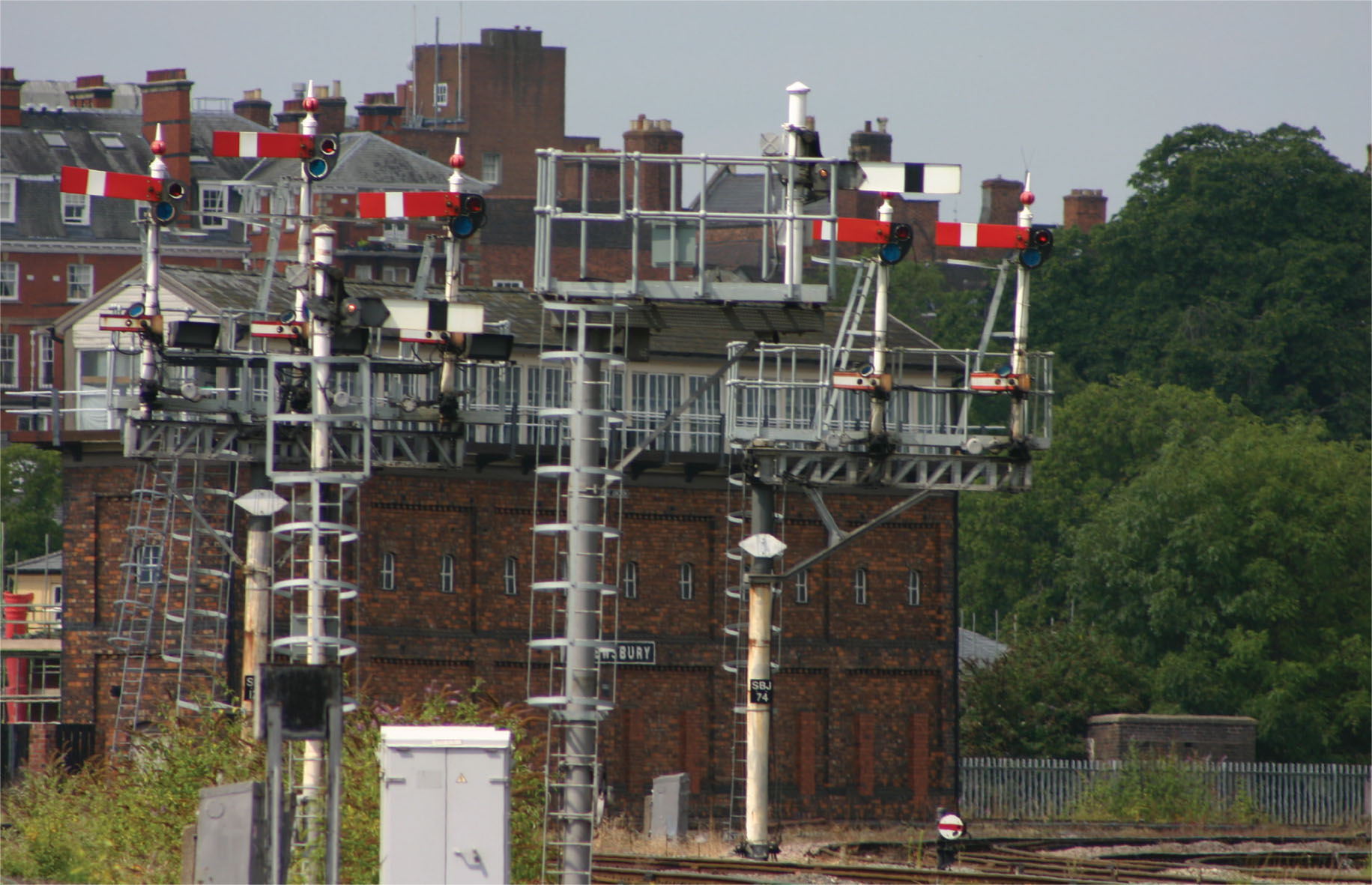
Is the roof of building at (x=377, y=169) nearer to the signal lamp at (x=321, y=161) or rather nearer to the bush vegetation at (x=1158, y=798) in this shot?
the bush vegetation at (x=1158, y=798)

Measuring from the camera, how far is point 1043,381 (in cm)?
3028

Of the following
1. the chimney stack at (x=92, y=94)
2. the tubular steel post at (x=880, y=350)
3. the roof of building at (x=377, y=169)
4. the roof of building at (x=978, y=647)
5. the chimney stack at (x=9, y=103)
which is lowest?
the roof of building at (x=978, y=647)

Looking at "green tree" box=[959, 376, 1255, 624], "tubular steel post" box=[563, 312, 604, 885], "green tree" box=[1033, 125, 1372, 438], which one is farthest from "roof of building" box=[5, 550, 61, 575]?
"green tree" box=[1033, 125, 1372, 438]

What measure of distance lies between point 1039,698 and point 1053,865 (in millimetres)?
19668

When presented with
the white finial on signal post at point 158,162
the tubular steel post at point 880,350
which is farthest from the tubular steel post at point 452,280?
the tubular steel post at point 880,350

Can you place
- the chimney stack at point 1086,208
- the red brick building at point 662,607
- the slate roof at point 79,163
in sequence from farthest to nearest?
the chimney stack at point 1086,208 < the slate roof at point 79,163 < the red brick building at point 662,607

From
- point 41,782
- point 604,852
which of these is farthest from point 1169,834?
point 41,782

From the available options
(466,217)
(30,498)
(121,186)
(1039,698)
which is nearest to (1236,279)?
(1039,698)

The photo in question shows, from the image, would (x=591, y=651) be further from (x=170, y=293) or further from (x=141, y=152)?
(x=141, y=152)

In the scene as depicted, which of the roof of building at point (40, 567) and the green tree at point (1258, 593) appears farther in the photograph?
the roof of building at point (40, 567)

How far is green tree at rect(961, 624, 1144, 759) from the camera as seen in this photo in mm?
44938

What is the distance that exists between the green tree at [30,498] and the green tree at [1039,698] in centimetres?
2940

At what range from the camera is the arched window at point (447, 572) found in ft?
117

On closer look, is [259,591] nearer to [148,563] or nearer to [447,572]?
[148,563]
